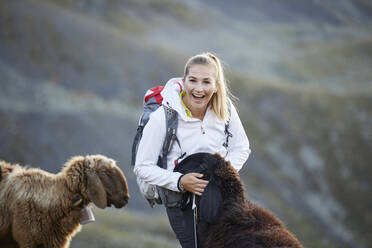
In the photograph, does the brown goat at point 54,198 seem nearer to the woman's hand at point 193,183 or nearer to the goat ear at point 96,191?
the goat ear at point 96,191

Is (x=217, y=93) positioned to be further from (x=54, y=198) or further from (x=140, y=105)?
(x=140, y=105)

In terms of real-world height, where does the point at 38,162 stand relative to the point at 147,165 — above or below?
above

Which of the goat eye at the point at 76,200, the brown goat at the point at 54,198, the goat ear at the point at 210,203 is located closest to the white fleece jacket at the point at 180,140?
the goat ear at the point at 210,203

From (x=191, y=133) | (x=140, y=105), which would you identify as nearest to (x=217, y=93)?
(x=191, y=133)

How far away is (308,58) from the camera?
119 ft

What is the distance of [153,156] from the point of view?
4168 mm

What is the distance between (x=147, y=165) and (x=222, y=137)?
2.82 ft

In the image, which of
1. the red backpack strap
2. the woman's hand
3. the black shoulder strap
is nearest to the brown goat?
the red backpack strap

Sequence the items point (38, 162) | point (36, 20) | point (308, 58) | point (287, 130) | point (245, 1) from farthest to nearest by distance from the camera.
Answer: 1. point (245, 1)
2. point (308, 58)
3. point (36, 20)
4. point (287, 130)
5. point (38, 162)

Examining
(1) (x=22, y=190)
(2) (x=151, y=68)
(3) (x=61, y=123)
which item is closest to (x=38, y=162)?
(3) (x=61, y=123)

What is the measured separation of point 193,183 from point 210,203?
0.25 meters

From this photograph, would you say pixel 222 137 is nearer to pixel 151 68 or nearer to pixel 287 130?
pixel 287 130

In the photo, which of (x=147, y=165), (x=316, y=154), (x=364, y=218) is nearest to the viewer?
(x=147, y=165)

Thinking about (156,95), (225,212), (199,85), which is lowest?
(225,212)
